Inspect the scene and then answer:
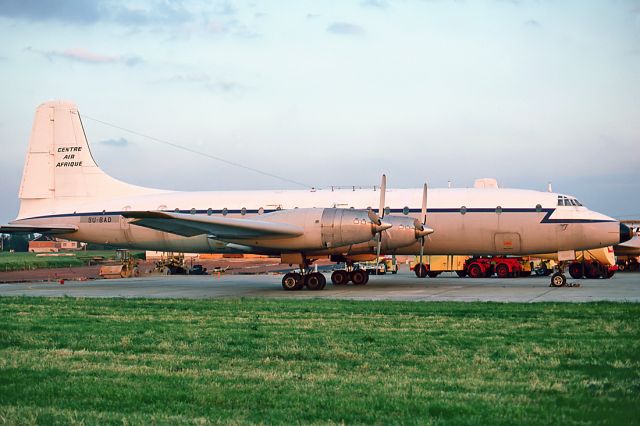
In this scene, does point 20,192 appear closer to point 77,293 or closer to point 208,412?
point 77,293

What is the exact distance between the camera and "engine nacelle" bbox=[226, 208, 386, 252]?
24.9 metres

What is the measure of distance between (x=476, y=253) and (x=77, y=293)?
15.1m

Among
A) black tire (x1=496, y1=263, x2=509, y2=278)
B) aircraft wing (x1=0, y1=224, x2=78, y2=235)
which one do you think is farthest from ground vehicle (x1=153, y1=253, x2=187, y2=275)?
black tire (x1=496, y1=263, x2=509, y2=278)

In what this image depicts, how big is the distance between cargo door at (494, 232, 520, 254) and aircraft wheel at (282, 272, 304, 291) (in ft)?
25.1

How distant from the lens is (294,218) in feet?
84.6

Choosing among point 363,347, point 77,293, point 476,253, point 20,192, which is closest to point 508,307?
point 363,347

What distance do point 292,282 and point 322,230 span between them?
311cm

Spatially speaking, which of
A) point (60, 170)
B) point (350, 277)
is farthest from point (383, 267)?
point (60, 170)

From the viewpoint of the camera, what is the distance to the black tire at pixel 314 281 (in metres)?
26.9

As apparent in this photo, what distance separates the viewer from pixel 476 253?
2812cm

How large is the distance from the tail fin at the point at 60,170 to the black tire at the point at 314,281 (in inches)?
386

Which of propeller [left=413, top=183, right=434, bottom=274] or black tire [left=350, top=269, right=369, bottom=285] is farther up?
propeller [left=413, top=183, right=434, bottom=274]

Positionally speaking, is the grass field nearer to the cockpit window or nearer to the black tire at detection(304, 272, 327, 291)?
the black tire at detection(304, 272, 327, 291)

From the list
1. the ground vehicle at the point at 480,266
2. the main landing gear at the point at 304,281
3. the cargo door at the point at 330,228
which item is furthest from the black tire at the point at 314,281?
the ground vehicle at the point at 480,266
